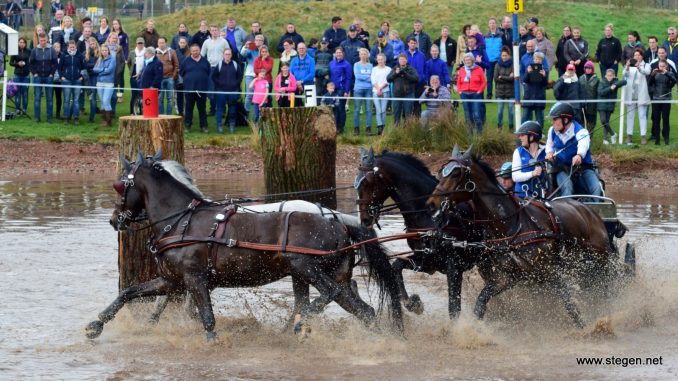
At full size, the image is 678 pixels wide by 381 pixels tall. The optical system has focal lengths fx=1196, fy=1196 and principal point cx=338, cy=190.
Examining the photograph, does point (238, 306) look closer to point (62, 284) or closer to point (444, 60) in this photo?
point (62, 284)

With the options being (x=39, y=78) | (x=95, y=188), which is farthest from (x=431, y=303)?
(x=39, y=78)

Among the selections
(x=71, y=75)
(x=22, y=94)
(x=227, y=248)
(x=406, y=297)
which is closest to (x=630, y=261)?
(x=406, y=297)

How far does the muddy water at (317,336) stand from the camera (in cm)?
1000

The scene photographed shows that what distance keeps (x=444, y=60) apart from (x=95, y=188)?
31.0 feet

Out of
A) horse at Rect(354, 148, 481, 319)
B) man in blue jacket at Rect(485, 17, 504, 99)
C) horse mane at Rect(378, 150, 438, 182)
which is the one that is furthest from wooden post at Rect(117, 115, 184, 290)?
man in blue jacket at Rect(485, 17, 504, 99)

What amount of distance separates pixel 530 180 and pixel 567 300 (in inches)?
77.0

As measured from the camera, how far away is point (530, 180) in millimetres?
12820

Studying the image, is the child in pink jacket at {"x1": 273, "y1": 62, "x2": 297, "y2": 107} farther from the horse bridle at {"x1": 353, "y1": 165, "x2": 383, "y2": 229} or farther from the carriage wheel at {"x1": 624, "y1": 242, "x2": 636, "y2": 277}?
the horse bridle at {"x1": 353, "y1": 165, "x2": 383, "y2": 229}

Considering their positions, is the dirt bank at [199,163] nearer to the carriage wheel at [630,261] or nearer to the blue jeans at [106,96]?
the blue jeans at [106,96]

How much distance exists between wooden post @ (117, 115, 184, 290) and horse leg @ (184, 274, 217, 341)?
4.70 feet

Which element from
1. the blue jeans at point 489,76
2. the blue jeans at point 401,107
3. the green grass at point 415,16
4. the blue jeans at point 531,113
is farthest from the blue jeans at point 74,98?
the green grass at point 415,16

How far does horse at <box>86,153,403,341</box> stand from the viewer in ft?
35.0

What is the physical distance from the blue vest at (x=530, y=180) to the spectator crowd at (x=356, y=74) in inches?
377

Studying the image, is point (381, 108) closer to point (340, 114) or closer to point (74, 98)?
point (340, 114)
